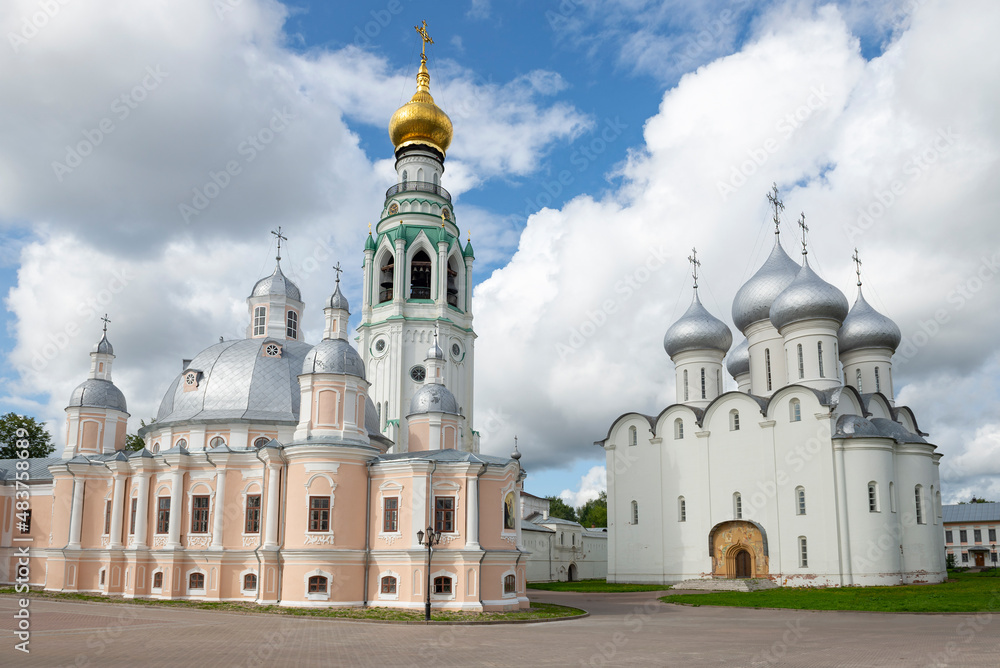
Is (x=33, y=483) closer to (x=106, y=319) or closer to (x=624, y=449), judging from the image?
(x=106, y=319)

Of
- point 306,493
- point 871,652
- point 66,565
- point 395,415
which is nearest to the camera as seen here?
point 871,652

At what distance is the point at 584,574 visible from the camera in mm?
62875

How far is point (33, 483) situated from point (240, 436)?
579 inches

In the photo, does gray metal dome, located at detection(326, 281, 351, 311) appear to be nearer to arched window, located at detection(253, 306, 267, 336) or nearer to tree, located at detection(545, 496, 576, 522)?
arched window, located at detection(253, 306, 267, 336)

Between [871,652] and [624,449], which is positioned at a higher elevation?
[624,449]

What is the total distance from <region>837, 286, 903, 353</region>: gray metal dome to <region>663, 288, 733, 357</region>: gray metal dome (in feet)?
19.5

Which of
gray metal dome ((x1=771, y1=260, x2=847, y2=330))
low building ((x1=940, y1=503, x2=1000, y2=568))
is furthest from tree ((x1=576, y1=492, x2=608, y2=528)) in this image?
gray metal dome ((x1=771, y1=260, x2=847, y2=330))

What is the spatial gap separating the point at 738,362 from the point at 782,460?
12.4 metres

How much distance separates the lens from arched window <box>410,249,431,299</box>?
44.7 m

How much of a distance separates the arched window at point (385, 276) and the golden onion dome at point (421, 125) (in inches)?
282

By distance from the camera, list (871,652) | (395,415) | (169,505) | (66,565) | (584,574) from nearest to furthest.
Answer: (871,652) → (169,505) → (66,565) → (395,415) → (584,574)

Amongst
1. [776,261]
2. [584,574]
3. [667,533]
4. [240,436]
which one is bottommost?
[584,574]

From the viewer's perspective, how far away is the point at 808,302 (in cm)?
3850

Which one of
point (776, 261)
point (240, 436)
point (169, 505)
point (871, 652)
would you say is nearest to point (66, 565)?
point (169, 505)
